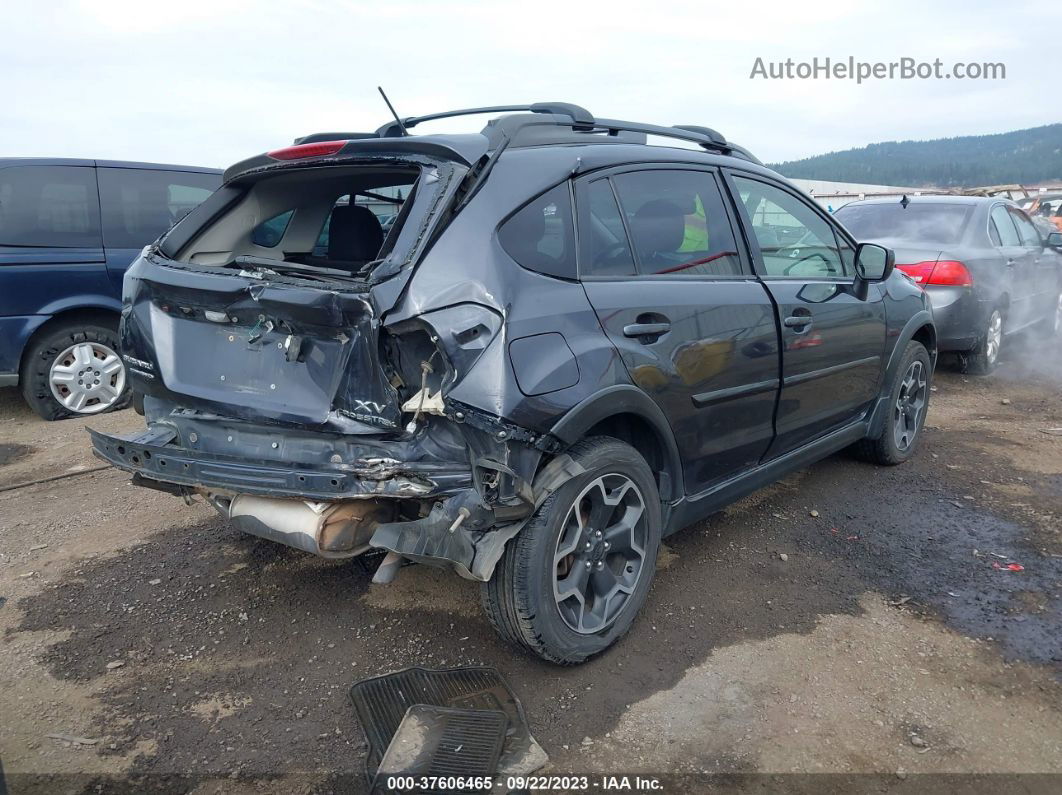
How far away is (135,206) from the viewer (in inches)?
245

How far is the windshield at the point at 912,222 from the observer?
7152 millimetres

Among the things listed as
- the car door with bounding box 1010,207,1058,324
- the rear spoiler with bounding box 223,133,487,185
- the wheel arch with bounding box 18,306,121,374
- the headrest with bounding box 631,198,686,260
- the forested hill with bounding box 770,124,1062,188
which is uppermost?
the forested hill with bounding box 770,124,1062,188

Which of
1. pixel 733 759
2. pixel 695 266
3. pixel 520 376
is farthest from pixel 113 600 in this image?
pixel 695 266

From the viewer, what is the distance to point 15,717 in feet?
8.33

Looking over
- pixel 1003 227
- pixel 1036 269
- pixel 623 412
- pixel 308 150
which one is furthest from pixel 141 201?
pixel 1036 269

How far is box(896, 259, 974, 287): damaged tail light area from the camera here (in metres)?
6.71

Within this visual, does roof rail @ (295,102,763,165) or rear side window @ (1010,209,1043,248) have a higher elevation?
roof rail @ (295,102,763,165)

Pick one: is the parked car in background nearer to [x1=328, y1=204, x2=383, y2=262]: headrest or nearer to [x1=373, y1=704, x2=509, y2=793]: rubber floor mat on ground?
[x1=328, y1=204, x2=383, y2=262]: headrest

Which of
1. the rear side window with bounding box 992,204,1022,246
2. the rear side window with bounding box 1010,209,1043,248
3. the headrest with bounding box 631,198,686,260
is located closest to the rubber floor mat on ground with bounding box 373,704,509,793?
the headrest with bounding box 631,198,686,260

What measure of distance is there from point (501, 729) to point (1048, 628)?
2.25 m

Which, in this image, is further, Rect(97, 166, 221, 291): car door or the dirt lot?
Rect(97, 166, 221, 291): car door

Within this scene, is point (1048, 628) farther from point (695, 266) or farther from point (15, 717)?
point (15, 717)

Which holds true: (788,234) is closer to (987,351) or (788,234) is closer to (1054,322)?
(987,351)

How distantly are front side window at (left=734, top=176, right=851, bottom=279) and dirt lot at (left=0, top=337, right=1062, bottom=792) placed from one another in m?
1.33
